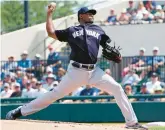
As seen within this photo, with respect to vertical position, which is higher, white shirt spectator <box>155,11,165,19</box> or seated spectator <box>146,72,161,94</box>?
white shirt spectator <box>155,11,165,19</box>

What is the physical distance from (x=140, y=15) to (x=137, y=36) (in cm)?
75

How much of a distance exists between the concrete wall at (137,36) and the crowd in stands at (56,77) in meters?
2.34

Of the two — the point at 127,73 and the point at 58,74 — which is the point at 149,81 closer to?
the point at 127,73

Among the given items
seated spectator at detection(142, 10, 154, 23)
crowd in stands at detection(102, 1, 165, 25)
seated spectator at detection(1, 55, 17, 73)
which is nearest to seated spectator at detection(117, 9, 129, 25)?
crowd in stands at detection(102, 1, 165, 25)

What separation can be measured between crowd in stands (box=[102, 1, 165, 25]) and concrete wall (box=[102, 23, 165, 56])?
22cm

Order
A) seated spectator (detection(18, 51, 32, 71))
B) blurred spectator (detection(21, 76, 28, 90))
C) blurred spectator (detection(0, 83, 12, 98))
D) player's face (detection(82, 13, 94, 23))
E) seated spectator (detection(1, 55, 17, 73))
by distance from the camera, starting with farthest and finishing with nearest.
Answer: seated spectator (detection(1, 55, 17, 73)) < seated spectator (detection(18, 51, 32, 71)) < blurred spectator (detection(21, 76, 28, 90)) < blurred spectator (detection(0, 83, 12, 98)) < player's face (detection(82, 13, 94, 23))

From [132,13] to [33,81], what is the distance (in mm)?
6287

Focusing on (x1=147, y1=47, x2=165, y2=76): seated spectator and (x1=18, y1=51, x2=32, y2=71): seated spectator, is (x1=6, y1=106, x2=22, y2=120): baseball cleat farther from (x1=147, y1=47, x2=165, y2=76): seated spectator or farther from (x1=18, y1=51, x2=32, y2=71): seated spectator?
(x1=18, y1=51, x2=32, y2=71): seated spectator

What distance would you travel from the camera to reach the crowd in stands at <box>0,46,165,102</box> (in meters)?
16.9

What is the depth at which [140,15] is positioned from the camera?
880 inches

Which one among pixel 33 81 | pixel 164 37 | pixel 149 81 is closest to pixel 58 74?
pixel 33 81

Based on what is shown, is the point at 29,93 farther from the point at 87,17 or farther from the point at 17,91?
the point at 87,17

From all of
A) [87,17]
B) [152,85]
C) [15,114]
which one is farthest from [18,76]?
[87,17]

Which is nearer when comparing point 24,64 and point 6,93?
point 6,93
